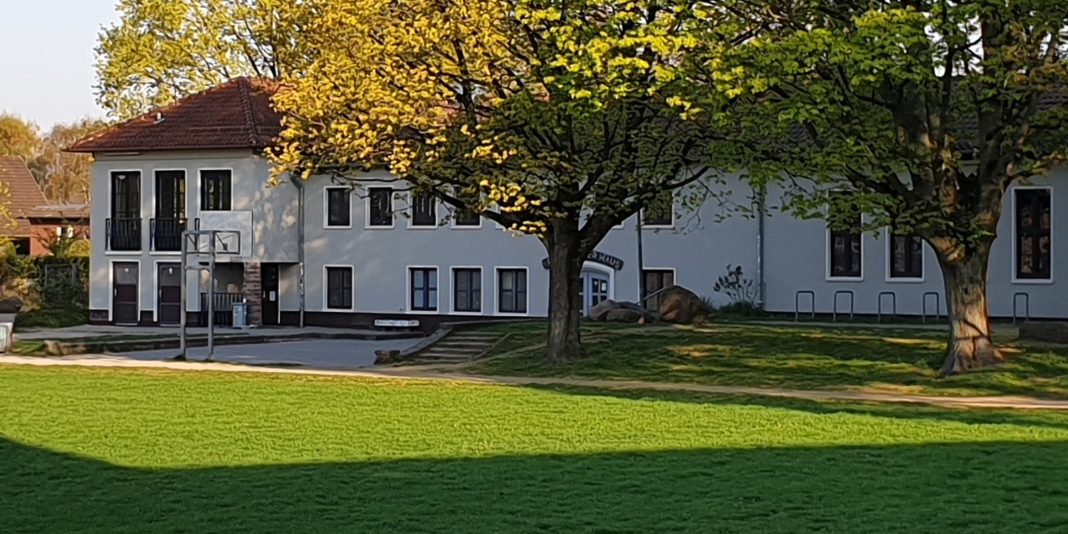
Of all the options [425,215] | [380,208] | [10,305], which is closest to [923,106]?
[425,215]

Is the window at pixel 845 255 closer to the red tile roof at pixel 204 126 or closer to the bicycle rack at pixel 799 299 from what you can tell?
the bicycle rack at pixel 799 299

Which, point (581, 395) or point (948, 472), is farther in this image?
point (581, 395)

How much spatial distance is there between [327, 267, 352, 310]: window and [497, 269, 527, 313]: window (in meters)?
5.52

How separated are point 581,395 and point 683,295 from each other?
518 inches

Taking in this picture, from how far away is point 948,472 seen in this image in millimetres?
14578

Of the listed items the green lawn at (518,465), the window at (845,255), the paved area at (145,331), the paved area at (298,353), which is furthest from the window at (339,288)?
the green lawn at (518,465)

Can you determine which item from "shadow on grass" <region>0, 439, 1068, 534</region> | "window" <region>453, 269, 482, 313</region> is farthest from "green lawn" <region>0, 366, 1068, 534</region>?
"window" <region>453, 269, 482, 313</region>

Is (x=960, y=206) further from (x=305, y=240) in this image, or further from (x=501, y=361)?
(x=305, y=240)

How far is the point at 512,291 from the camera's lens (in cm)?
4553

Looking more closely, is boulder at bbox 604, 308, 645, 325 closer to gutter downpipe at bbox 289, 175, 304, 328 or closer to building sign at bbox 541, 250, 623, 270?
building sign at bbox 541, 250, 623, 270

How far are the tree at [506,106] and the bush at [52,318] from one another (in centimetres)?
2293

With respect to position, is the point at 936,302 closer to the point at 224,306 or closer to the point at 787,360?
the point at 787,360

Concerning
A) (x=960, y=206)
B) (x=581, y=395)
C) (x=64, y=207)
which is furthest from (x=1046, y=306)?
(x=64, y=207)

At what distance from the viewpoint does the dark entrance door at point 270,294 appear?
48875mm
